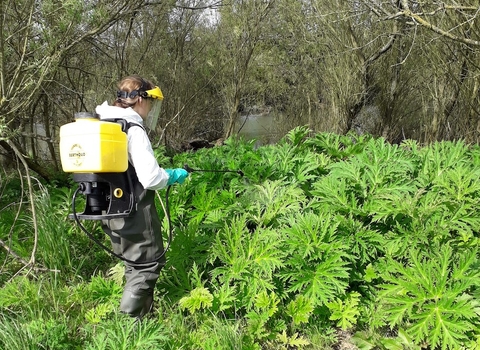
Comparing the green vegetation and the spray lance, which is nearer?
the spray lance

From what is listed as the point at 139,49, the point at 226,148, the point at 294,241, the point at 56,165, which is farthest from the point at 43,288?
the point at 139,49

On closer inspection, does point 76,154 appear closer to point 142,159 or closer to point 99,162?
point 99,162

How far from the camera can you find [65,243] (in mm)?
3662

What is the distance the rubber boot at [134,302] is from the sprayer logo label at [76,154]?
103 centimetres

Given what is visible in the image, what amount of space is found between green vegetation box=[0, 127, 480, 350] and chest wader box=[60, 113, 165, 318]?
0.94ft

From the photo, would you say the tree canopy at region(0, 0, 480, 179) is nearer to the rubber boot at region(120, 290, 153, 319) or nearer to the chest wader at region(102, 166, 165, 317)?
the chest wader at region(102, 166, 165, 317)

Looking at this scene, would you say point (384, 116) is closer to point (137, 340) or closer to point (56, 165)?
point (56, 165)

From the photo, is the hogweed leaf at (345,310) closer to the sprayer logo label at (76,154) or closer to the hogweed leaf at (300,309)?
the hogweed leaf at (300,309)

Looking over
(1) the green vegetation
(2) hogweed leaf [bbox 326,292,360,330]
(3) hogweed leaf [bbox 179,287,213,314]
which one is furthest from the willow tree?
(2) hogweed leaf [bbox 326,292,360,330]

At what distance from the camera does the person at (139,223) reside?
2.55 metres

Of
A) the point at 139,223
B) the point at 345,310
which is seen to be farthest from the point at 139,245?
the point at 345,310

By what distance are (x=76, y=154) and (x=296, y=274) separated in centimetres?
173

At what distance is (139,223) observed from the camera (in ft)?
8.51

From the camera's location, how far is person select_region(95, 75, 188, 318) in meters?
2.55
